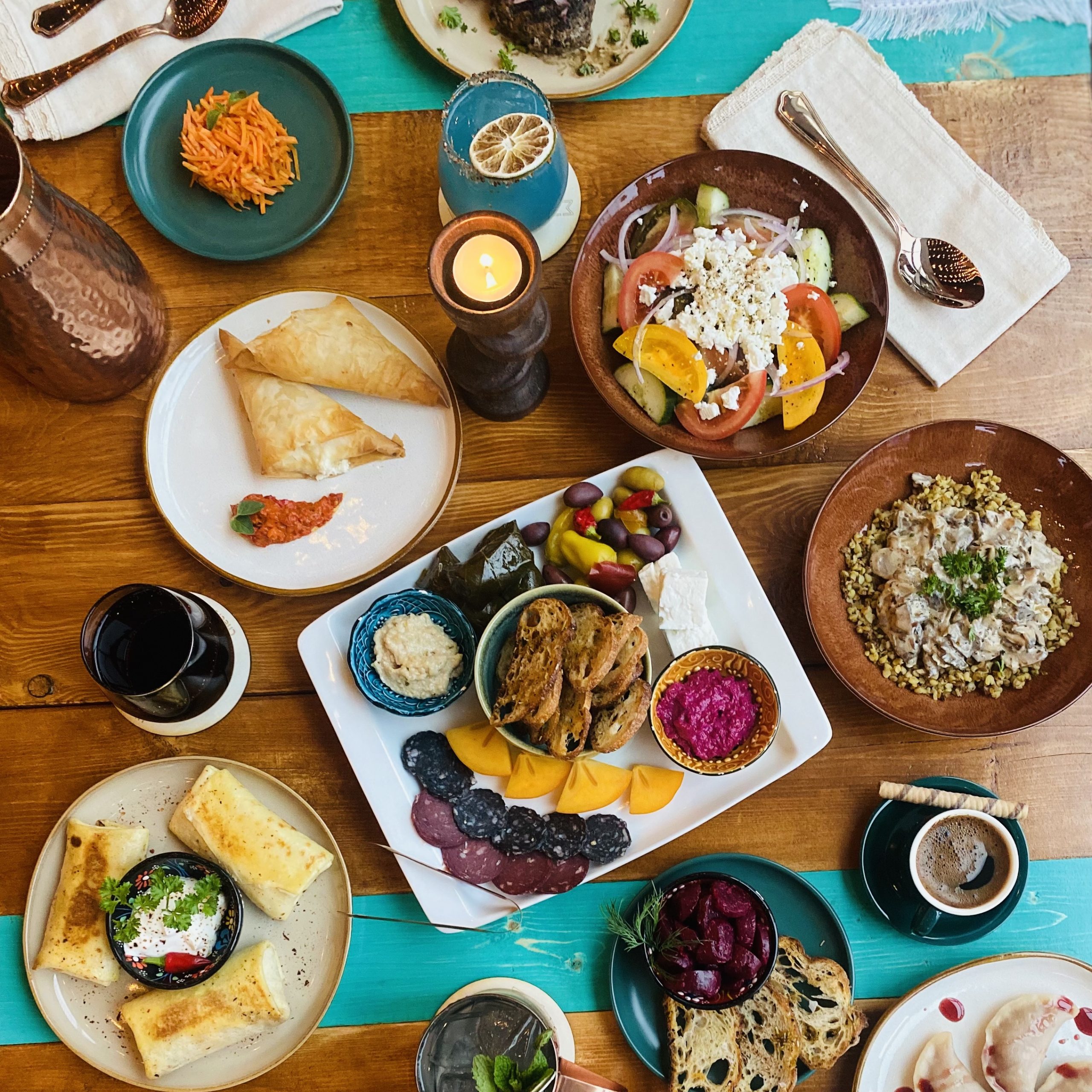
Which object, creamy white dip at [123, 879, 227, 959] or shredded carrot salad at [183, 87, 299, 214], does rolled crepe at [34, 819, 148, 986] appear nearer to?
creamy white dip at [123, 879, 227, 959]

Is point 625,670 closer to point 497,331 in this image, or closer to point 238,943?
point 497,331

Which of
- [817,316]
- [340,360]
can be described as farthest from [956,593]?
[340,360]

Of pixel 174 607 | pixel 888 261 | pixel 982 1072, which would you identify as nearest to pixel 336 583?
pixel 174 607

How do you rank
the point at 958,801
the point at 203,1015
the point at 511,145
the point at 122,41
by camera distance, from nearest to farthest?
1. the point at 511,145
2. the point at 203,1015
3. the point at 958,801
4. the point at 122,41

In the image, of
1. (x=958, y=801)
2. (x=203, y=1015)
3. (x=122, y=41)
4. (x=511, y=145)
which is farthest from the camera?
(x=122, y=41)

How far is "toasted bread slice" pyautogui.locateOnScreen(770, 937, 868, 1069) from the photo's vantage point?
2125 mm

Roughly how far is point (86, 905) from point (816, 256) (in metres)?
2.37

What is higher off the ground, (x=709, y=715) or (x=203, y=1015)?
(x=709, y=715)

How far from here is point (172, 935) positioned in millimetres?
2072

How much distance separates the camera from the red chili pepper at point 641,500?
7.20ft

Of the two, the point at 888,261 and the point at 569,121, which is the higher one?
the point at 569,121

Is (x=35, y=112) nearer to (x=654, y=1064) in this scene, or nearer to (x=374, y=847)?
(x=374, y=847)

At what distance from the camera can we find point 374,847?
2.29 metres

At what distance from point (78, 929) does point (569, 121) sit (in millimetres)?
2375
